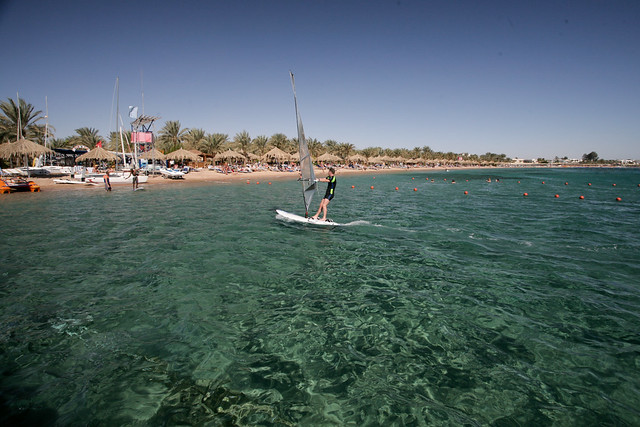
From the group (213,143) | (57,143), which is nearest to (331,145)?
(213,143)

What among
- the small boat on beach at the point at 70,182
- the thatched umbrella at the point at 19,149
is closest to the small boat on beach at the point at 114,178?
the small boat on beach at the point at 70,182

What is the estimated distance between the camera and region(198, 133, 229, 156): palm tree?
69812mm

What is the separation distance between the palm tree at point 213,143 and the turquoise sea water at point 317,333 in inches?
2407

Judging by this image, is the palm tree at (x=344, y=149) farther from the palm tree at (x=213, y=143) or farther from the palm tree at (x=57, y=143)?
the palm tree at (x=57, y=143)

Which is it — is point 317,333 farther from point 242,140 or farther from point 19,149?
point 242,140

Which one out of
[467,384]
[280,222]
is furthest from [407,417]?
[280,222]

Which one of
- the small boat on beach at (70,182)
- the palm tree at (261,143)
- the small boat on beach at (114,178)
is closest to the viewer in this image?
the small boat on beach at (70,182)

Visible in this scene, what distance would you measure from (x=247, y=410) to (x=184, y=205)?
831 inches

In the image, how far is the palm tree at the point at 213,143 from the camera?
2749 inches

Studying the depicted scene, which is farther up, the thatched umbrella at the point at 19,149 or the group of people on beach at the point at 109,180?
the thatched umbrella at the point at 19,149

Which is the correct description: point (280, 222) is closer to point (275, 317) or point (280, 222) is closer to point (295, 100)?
point (295, 100)

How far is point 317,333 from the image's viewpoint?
19.1 feet

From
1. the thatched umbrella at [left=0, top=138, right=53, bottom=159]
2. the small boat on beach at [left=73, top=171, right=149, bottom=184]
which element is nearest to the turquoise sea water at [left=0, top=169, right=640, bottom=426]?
the small boat on beach at [left=73, top=171, right=149, bottom=184]

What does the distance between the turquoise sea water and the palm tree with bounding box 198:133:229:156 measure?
61146 mm
